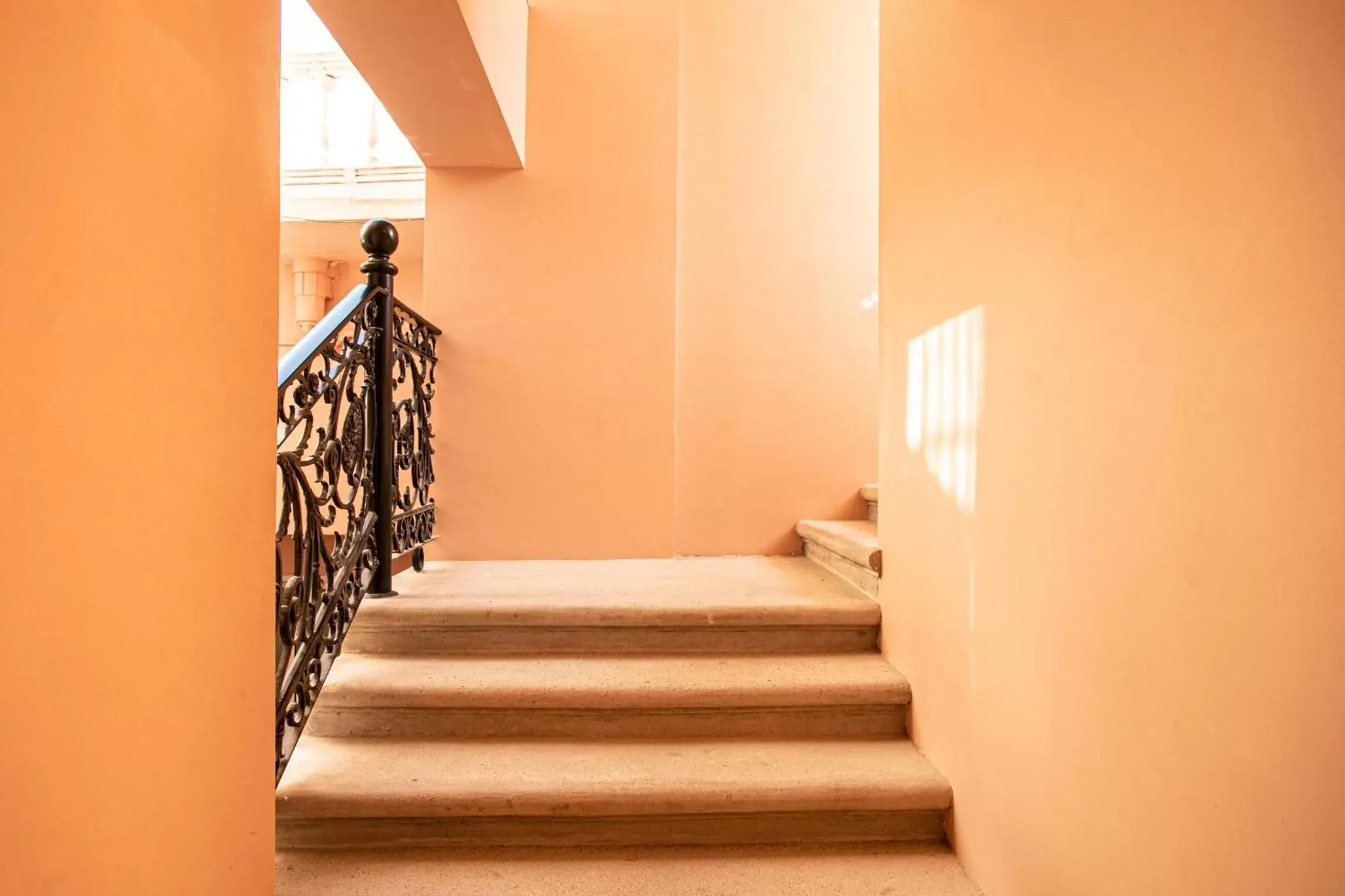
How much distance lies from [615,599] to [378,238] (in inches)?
62.3

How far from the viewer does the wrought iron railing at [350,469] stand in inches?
72.2

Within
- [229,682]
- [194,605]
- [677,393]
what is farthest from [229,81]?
[677,393]

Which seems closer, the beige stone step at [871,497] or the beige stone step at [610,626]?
the beige stone step at [610,626]

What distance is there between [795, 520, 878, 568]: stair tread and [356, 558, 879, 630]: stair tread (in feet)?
0.45

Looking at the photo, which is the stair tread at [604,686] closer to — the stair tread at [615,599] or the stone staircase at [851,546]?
the stair tread at [615,599]

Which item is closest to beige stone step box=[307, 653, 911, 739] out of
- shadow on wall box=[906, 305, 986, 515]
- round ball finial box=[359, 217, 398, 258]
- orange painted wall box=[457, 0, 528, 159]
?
shadow on wall box=[906, 305, 986, 515]

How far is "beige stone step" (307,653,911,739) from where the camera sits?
7.00ft

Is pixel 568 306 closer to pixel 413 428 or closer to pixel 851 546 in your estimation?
pixel 413 428

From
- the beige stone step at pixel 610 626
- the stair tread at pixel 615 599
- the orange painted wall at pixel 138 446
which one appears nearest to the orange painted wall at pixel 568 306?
the stair tread at pixel 615 599

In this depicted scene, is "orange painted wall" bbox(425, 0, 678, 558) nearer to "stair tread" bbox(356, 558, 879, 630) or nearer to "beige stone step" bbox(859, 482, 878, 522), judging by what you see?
"stair tread" bbox(356, 558, 879, 630)

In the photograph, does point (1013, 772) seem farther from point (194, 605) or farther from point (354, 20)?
point (354, 20)

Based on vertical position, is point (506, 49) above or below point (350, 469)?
above

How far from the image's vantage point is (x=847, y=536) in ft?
10.1

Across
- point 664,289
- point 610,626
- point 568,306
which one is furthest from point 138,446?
point 664,289
